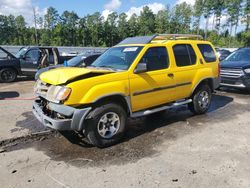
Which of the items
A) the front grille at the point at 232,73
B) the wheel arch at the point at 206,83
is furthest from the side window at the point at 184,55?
the front grille at the point at 232,73

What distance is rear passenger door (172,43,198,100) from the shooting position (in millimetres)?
6234

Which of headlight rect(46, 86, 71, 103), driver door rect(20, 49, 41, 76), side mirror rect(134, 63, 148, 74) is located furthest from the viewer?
driver door rect(20, 49, 41, 76)

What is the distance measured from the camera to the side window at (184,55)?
6.29 metres

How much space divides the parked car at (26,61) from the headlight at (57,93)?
912cm

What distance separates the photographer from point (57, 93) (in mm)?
4613

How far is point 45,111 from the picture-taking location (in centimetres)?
513

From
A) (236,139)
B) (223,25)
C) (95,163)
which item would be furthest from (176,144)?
(223,25)

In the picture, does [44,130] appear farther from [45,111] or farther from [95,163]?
[95,163]

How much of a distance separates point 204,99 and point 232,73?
3.25 m

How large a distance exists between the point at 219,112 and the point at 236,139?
7.04ft

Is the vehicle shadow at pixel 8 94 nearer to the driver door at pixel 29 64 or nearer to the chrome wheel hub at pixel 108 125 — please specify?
the driver door at pixel 29 64

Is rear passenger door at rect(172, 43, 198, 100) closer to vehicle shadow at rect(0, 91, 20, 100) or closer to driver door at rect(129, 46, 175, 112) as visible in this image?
driver door at rect(129, 46, 175, 112)

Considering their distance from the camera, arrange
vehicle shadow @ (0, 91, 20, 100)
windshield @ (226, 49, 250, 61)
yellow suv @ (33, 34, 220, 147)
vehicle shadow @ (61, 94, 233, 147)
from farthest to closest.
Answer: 1. windshield @ (226, 49, 250, 61)
2. vehicle shadow @ (0, 91, 20, 100)
3. vehicle shadow @ (61, 94, 233, 147)
4. yellow suv @ (33, 34, 220, 147)

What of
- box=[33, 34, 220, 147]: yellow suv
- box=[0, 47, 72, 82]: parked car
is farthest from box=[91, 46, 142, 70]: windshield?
box=[0, 47, 72, 82]: parked car
